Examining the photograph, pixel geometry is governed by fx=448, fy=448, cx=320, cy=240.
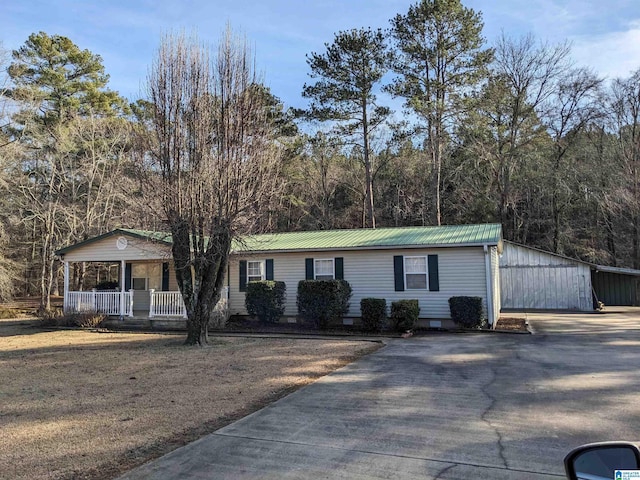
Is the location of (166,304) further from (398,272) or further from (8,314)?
(8,314)

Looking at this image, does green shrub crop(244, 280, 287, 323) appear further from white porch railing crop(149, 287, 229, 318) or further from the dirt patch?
the dirt patch

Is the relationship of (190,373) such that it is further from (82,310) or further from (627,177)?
(627,177)

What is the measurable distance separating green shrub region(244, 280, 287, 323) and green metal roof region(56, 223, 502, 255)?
1.28 m

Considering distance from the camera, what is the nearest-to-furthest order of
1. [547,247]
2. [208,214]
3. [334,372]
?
1. [334,372]
2. [208,214]
3. [547,247]

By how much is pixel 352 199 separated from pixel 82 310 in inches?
794

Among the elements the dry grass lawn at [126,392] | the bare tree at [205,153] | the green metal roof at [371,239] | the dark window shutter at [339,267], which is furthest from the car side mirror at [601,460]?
the dark window shutter at [339,267]

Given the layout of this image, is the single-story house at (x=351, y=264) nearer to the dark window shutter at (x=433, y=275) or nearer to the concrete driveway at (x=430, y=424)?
the dark window shutter at (x=433, y=275)

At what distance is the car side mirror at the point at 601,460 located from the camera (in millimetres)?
1501

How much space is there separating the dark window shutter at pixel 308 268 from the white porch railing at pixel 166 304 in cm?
310

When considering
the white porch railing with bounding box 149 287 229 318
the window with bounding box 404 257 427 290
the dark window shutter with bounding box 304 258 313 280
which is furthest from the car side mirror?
the white porch railing with bounding box 149 287 229 318

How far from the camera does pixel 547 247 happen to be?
92.1 ft

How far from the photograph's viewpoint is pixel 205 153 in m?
10.3

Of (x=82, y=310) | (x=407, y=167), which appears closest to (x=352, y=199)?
(x=407, y=167)

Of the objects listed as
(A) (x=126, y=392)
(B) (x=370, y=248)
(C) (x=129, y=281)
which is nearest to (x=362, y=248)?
(B) (x=370, y=248)
